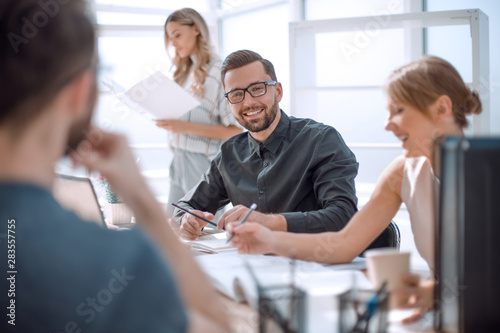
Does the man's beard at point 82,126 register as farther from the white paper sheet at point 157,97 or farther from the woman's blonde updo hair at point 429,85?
the white paper sheet at point 157,97

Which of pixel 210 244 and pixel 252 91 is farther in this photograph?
pixel 252 91

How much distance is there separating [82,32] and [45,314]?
34 cm

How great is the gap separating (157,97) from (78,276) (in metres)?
2.12

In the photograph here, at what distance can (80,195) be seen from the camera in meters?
1.70

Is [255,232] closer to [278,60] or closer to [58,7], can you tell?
[58,7]

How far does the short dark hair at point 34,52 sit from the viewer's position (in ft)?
2.01

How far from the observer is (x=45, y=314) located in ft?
2.06

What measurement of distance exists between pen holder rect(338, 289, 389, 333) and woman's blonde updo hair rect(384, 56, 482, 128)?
0.70 meters

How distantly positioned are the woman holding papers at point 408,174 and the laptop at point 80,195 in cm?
47

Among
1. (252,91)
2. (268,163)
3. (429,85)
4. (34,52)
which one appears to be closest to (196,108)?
(252,91)

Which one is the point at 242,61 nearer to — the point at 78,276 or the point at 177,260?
the point at 177,260

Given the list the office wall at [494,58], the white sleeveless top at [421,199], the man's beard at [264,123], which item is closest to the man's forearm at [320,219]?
the white sleeveless top at [421,199]

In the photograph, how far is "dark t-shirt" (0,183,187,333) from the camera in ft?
2.03

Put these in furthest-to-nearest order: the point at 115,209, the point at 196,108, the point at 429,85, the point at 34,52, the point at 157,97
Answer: the point at 196,108 → the point at 157,97 → the point at 115,209 → the point at 429,85 → the point at 34,52
